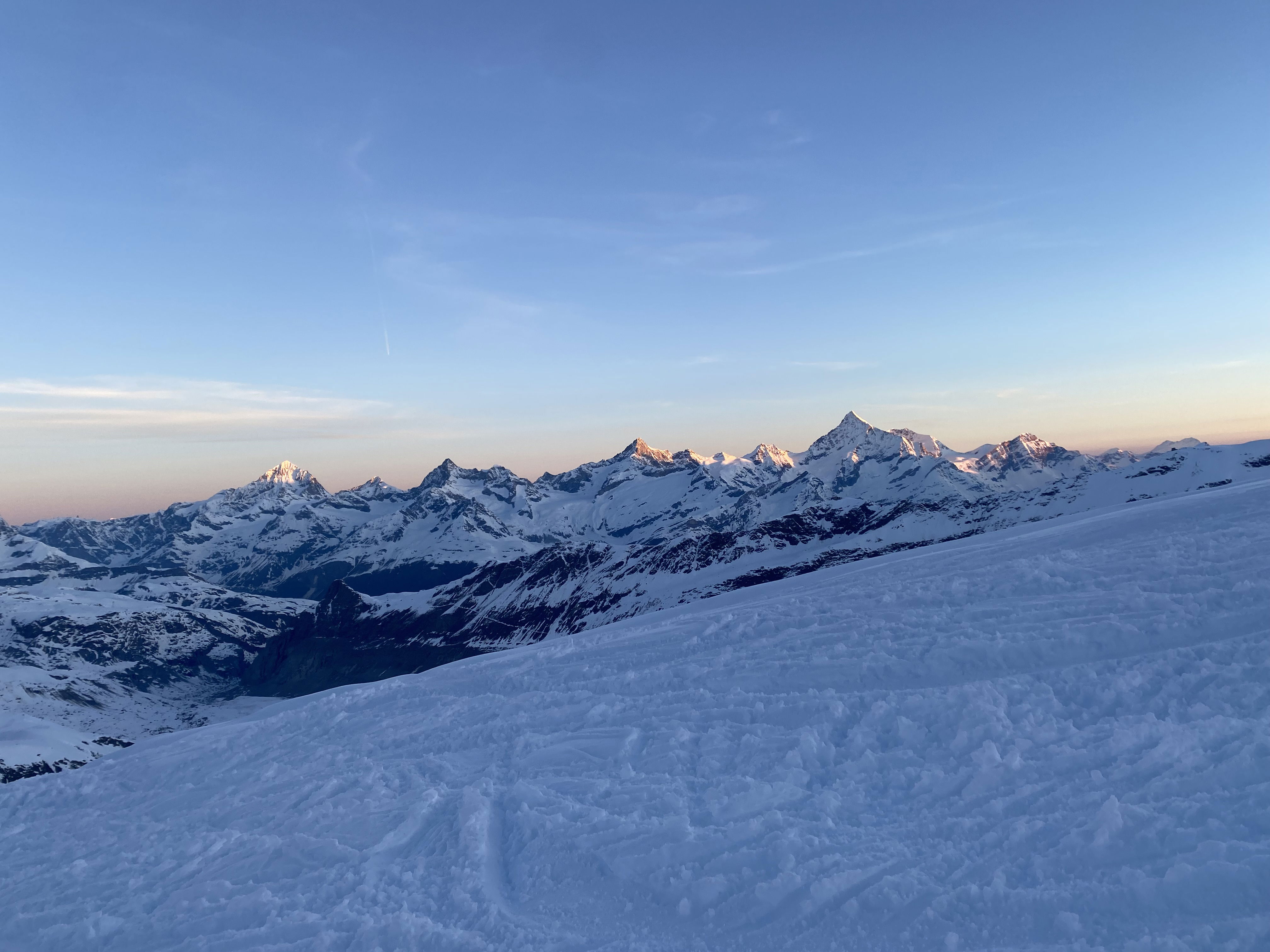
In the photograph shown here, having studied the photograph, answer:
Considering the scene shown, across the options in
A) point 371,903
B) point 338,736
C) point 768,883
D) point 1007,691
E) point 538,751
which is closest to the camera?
point 768,883

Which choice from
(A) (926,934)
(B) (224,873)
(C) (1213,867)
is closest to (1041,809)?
(C) (1213,867)

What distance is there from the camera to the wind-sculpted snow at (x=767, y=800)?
9258mm

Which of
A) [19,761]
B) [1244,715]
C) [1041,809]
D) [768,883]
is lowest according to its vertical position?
[19,761]

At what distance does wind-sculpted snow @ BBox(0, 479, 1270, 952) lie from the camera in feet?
30.4

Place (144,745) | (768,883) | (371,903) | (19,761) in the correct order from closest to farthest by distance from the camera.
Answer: (768,883) → (371,903) → (144,745) → (19,761)

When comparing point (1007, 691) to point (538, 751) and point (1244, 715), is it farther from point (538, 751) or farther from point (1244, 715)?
point (538, 751)

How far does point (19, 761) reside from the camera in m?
125

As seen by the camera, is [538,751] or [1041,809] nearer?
[1041,809]

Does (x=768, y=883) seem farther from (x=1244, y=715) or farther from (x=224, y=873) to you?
(x=224, y=873)

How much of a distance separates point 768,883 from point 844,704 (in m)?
5.49

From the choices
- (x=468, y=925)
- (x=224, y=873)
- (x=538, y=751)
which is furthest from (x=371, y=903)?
(x=538, y=751)

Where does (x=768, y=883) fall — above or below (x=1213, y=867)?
below

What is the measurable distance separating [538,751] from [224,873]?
19.6 ft

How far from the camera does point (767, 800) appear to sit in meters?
12.0
